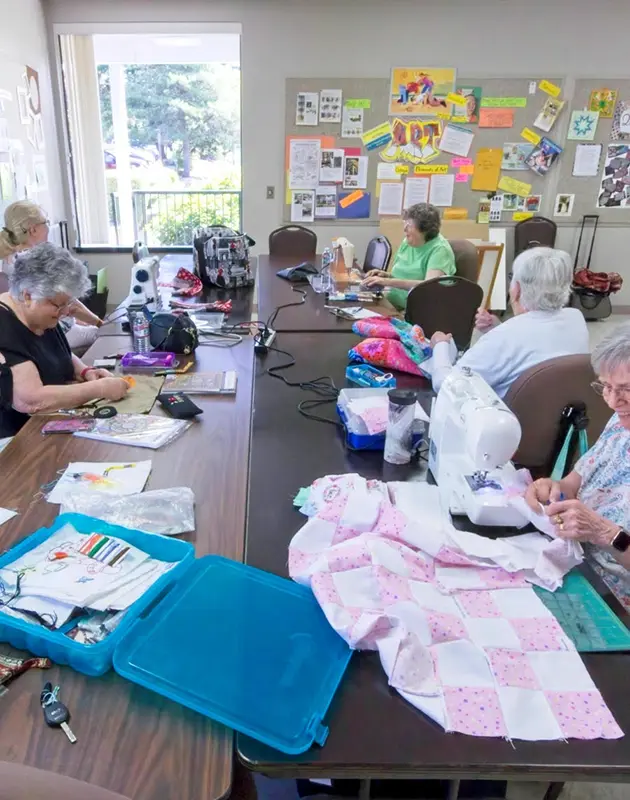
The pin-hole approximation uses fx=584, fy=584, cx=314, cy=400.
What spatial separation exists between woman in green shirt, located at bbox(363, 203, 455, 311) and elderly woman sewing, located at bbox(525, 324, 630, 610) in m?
2.21

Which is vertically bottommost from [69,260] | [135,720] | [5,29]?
[135,720]

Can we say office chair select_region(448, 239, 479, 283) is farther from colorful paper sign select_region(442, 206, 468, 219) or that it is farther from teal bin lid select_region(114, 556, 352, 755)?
teal bin lid select_region(114, 556, 352, 755)

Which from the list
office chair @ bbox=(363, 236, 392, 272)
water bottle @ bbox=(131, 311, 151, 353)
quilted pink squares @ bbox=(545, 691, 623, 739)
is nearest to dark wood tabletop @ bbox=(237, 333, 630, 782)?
quilted pink squares @ bbox=(545, 691, 623, 739)

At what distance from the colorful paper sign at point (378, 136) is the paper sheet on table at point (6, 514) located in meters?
4.80

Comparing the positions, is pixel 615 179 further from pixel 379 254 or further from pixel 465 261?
pixel 379 254

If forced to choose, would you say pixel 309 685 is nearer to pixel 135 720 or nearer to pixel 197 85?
pixel 135 720

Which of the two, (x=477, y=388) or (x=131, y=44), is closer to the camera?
(x=477, y=388)

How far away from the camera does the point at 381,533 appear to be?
3.75ft

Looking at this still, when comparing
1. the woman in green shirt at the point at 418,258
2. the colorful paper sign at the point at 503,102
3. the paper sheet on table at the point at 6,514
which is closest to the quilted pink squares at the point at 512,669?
the paper sheet on table at the point at 6,514

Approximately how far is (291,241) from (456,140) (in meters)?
1.83

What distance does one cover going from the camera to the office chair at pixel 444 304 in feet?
9.93

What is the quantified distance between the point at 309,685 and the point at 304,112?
17.0 feet

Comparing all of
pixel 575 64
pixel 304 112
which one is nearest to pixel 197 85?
A: pixel 304 112

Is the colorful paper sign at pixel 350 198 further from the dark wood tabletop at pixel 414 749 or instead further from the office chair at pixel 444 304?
the dark wood tabletop at pixel 414 749
